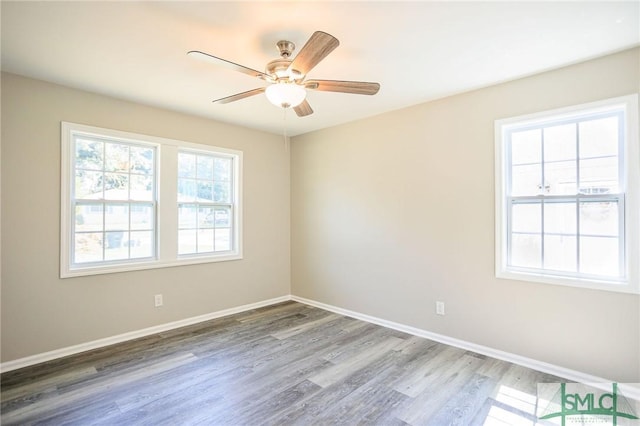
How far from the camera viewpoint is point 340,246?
424 cm

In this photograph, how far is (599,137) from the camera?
2.48 meters

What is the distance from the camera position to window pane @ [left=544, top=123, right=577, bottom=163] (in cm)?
261

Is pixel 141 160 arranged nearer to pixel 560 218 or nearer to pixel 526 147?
pixel 526 147

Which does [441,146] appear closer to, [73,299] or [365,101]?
[365,101]

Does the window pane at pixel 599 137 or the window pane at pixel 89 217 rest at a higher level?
the window pane at pixel 599 137

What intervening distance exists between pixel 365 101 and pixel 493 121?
127 centimetres

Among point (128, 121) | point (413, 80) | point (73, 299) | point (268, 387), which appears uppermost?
point (413, 80)

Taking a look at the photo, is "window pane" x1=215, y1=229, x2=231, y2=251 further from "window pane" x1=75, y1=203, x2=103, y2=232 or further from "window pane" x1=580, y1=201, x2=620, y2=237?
"window pane" x1=580, y1=201, x2=620, y2=237

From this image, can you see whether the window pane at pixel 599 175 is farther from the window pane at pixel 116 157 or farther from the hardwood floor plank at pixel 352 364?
the window pane at pixel 116 157

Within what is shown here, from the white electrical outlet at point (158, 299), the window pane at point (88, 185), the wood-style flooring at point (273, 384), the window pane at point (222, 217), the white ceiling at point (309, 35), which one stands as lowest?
the wood-style flooring at point (273, 384)

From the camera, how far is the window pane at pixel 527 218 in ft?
9.09

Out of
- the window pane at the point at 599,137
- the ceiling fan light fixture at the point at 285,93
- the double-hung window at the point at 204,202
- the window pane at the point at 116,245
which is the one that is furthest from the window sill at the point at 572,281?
the window pane at the point at 116,245

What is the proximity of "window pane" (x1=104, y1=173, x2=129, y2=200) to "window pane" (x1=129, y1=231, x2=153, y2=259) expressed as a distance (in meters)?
0.43

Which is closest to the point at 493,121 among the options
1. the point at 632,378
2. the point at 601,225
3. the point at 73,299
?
the point at 601,225
